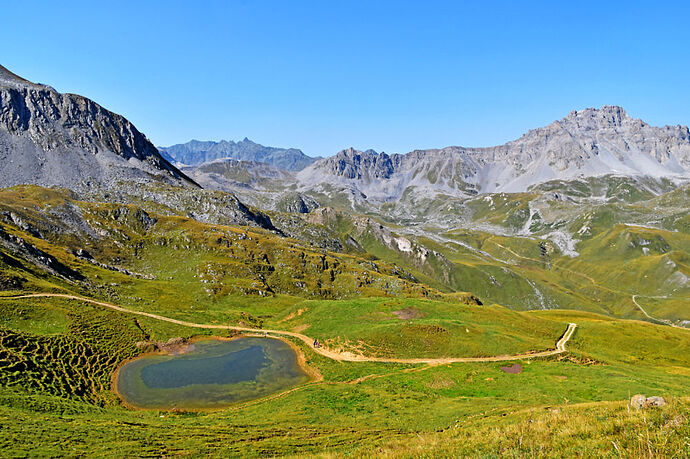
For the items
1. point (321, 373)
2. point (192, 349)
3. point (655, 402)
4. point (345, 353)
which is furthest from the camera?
point (192, 349)

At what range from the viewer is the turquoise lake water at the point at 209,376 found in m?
47.1

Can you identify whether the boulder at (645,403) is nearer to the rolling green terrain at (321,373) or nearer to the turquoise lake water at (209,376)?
the rolling green terrain at (321,373)

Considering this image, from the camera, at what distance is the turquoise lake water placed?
47094mm

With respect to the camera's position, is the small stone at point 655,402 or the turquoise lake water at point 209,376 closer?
the small stone at point 655,402

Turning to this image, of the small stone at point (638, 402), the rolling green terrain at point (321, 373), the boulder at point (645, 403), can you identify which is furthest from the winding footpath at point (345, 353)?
the boulder at point (645, 403)

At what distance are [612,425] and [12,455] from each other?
3664cm

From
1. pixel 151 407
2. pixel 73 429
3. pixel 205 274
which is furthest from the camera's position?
pixel 205 274

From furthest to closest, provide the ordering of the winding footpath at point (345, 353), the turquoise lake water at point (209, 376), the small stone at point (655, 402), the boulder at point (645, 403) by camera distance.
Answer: the winding footpath at point (345, 353)
the turquoise lake water at point (209, 376)
the small stone at point (655, 402)
the boulder at point (645, 403)

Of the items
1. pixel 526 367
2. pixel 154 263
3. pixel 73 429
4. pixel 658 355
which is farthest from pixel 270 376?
pixel 154 263

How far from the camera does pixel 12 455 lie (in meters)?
23.7

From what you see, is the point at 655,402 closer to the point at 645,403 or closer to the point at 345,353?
the point at 645,403

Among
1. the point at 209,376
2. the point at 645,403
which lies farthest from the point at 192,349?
the point at 645,403

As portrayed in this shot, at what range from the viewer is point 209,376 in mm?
54688

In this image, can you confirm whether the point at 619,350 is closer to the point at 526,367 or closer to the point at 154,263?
the point at 526,367
